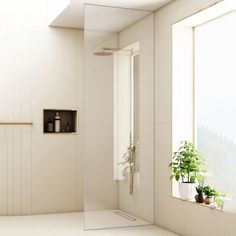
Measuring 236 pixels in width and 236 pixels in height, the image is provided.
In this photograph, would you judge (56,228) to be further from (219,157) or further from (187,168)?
(219,157)

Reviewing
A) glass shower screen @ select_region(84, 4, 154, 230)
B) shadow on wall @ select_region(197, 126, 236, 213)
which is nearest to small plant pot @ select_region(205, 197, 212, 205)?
shadow on wall @ select_region(197, 126, 236, 213)

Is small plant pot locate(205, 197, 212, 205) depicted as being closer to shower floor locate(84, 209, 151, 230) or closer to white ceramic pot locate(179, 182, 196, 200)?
white ceramic pot locate(179, 182, 196, 200)

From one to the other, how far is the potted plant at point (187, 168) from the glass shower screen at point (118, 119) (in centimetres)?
47

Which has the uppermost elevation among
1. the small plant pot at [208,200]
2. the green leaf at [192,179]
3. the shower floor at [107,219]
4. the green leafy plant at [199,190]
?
the green leaf at [192,179]

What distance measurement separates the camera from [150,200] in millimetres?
4043

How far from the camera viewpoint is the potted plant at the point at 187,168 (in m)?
3.55

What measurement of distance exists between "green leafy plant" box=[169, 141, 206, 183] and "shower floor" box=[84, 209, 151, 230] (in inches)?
24.5

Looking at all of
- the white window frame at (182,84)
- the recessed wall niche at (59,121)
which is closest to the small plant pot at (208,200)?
the white window frame at (182,84)

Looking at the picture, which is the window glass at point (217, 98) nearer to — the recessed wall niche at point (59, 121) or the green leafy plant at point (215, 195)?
the green leafy plant at point (215, 195)

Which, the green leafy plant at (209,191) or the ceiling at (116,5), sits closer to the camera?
the green leafy plant at (209,191)

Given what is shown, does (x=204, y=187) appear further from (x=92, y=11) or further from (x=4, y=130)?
(x=4, y=130)

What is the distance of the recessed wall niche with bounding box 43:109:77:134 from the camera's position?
4809 millimetres

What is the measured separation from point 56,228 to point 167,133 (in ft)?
4.21

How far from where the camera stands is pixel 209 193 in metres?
3.40
